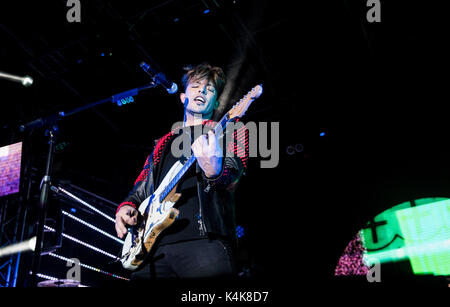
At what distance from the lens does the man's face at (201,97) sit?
2.77 metres

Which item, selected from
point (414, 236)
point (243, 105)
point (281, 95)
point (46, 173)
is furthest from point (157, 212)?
point (414, 236)

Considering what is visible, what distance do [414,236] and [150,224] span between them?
5.88m

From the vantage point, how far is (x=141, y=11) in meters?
5.34

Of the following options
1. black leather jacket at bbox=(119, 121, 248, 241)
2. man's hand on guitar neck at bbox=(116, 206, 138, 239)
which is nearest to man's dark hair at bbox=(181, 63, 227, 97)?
black leather jacket at bbox=(119, 121, 248, 241)

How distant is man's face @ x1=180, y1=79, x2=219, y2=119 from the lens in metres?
2.77

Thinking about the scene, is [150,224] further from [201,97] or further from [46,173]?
[46,173]

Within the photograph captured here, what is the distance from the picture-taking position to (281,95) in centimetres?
645

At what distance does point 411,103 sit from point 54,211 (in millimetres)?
6620

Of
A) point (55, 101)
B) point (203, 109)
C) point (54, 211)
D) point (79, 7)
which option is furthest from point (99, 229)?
point (203, 109)

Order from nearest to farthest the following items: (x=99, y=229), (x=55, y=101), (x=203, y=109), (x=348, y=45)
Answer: (x=203, y=109) < (x=348, y=45) < (x=55, y=101) < (x=99, y=229)

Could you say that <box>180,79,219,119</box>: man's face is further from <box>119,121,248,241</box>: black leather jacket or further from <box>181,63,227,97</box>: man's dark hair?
<box>119,121,248,241</box>: black leather jacket

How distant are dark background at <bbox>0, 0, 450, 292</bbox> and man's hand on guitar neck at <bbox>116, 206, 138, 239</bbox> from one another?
2623 mm

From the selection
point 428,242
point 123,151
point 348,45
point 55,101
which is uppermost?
point 348,45
